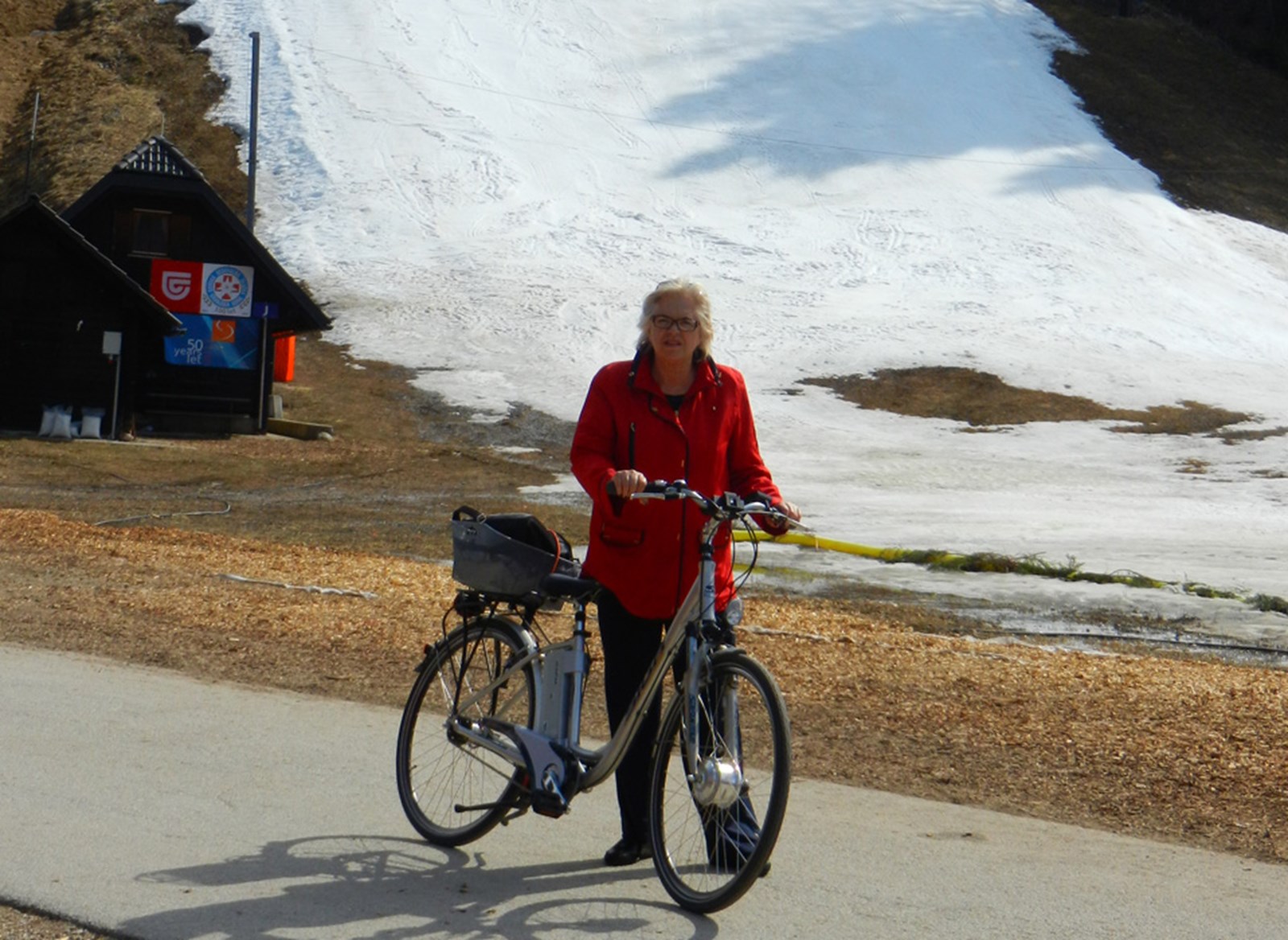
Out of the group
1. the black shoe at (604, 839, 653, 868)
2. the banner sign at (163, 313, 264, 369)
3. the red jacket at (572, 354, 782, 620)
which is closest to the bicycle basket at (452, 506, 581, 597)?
the red jacket at (572, 354, 782, 620)

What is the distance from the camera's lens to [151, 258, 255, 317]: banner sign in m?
34.3

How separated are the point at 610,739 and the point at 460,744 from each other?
760mm

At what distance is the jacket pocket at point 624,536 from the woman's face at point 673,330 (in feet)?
1.94

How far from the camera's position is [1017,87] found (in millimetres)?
68000

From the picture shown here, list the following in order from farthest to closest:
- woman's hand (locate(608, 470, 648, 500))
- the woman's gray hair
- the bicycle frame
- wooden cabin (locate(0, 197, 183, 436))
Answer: wooden cabin (locate(0, 197, 183, 436)) < the woman's gray hair < the bicycle frame < woman's hand (locate(608, 470, 648, 500))

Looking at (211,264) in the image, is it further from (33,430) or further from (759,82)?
(759,82)

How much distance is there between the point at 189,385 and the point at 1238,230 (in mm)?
39679

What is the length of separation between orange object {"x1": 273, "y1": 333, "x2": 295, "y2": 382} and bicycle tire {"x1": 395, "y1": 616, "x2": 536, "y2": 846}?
109 feet

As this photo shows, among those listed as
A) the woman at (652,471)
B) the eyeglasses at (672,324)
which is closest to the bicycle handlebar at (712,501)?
the woman at (652,471)

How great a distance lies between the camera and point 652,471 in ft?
17.4

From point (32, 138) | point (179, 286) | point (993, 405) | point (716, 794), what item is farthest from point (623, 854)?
point (32, 138)

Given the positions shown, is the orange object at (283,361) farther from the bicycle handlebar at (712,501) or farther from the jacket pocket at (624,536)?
the bicycle handlebar at (712,501)

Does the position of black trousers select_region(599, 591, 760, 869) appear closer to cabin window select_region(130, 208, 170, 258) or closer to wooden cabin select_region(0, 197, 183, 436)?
wooden cabin select_region(0, 197, 183, 436)

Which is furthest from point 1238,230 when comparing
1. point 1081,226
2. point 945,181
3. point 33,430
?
point 33,430
